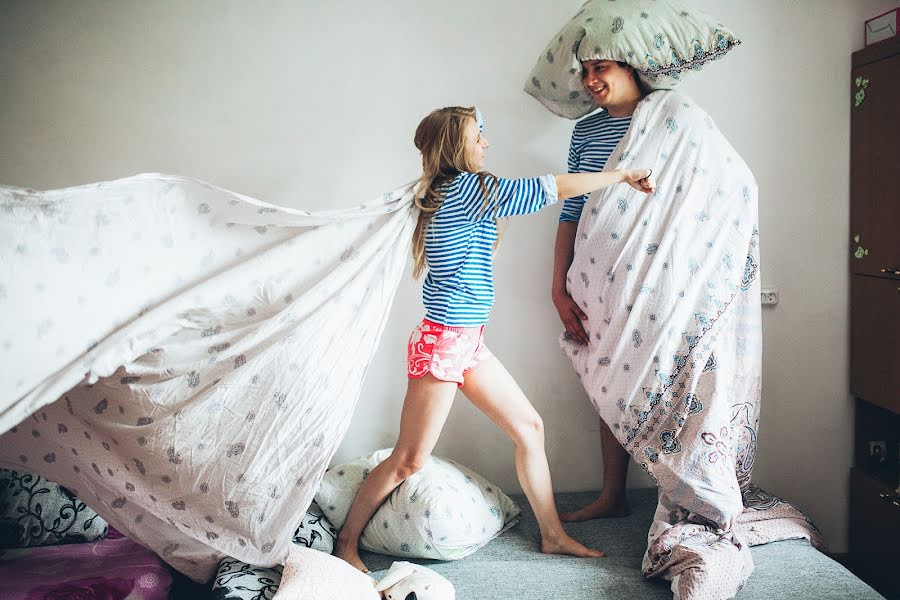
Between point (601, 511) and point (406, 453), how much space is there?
77cm

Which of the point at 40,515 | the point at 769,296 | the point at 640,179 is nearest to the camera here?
the point at 640,179

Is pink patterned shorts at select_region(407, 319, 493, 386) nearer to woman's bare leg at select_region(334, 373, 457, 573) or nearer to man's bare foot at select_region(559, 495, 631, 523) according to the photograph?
woman's bare leg at select_region(334, 373, 457, 573)

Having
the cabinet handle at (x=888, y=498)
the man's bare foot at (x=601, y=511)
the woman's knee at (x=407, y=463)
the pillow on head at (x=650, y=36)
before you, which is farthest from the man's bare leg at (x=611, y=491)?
the pillow on head at (x=650, y=36)

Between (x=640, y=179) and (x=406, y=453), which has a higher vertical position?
(x=640, y=179)

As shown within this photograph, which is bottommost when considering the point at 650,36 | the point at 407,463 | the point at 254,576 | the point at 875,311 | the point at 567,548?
the point at 567,548

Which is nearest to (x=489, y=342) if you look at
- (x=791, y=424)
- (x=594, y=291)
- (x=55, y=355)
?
(x=594, y=291)

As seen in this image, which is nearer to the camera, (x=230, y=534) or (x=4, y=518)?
(x=230, y=534)

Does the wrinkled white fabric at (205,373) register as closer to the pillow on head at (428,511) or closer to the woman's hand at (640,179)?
the pillow on head at (428,511)

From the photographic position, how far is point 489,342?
2.63 m

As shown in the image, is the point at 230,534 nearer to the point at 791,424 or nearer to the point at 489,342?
the point at 489,342

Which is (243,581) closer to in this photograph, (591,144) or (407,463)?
(407,463)

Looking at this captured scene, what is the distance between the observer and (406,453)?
6.91 feet

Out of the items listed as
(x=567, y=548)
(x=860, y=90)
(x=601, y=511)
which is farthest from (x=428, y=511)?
(x=860, y=90)

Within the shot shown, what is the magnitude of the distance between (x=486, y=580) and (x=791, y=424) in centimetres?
139
